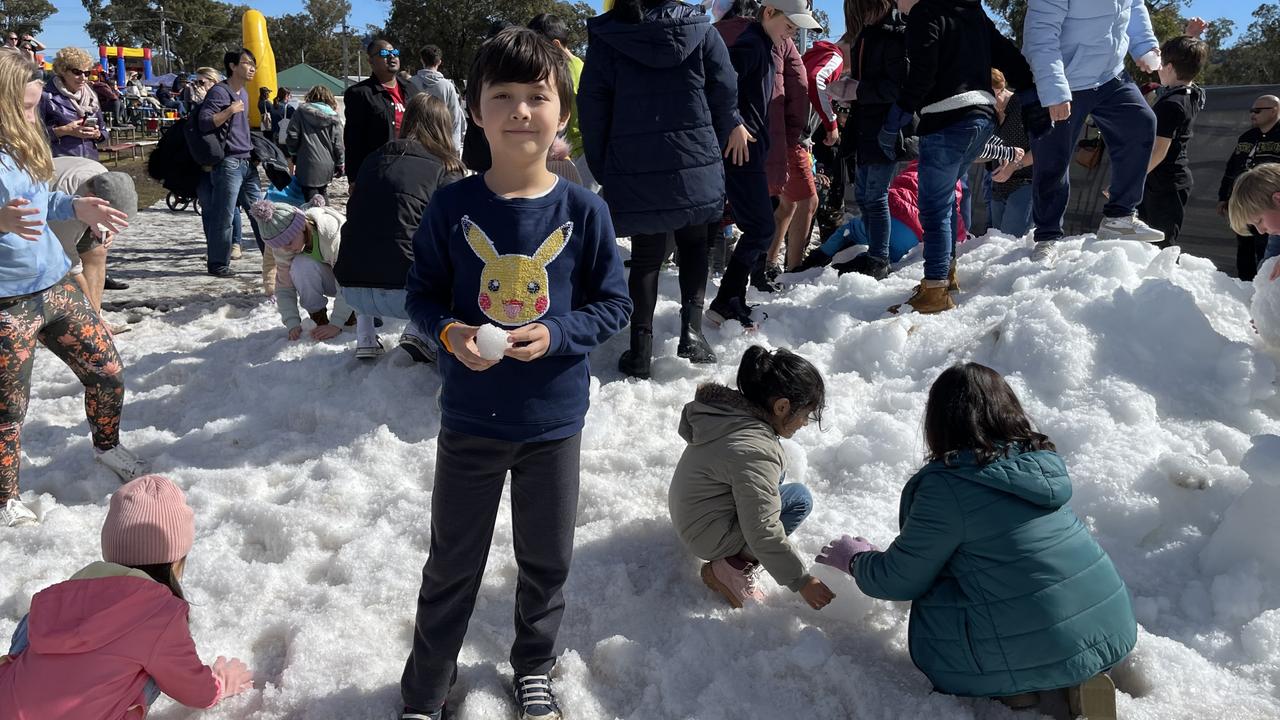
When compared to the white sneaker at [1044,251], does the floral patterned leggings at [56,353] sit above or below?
below

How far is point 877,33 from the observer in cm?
536

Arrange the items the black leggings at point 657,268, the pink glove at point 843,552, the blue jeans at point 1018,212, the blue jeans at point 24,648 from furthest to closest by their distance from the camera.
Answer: the blue jeans at point 1018,212
the black leggings at point 657,268
the pink glove at point 843,552
the blue jeans at point 24,648

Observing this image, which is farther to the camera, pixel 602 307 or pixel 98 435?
pixel 98 435

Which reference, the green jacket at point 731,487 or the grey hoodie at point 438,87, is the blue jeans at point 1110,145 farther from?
the grey hoodie at point 438,87

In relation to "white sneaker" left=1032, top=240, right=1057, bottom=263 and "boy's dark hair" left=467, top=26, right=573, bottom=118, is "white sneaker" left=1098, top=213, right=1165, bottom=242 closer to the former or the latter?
"white sneaker" left=1032, top=240, right=1057, bottom=263

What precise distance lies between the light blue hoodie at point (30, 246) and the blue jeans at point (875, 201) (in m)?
4.60

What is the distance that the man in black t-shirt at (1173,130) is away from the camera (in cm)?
620

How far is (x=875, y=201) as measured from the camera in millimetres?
5965

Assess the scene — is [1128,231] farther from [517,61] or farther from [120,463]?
[120,463]

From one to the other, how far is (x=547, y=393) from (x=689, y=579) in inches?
47.1

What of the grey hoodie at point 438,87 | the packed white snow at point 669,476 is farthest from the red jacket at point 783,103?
the grey hoodie at point 438,87

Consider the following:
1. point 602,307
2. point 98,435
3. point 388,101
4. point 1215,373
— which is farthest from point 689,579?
point 388,101

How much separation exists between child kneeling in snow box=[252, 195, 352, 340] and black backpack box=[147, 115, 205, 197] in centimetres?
364

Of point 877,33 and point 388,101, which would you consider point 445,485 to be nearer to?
point 877,33
